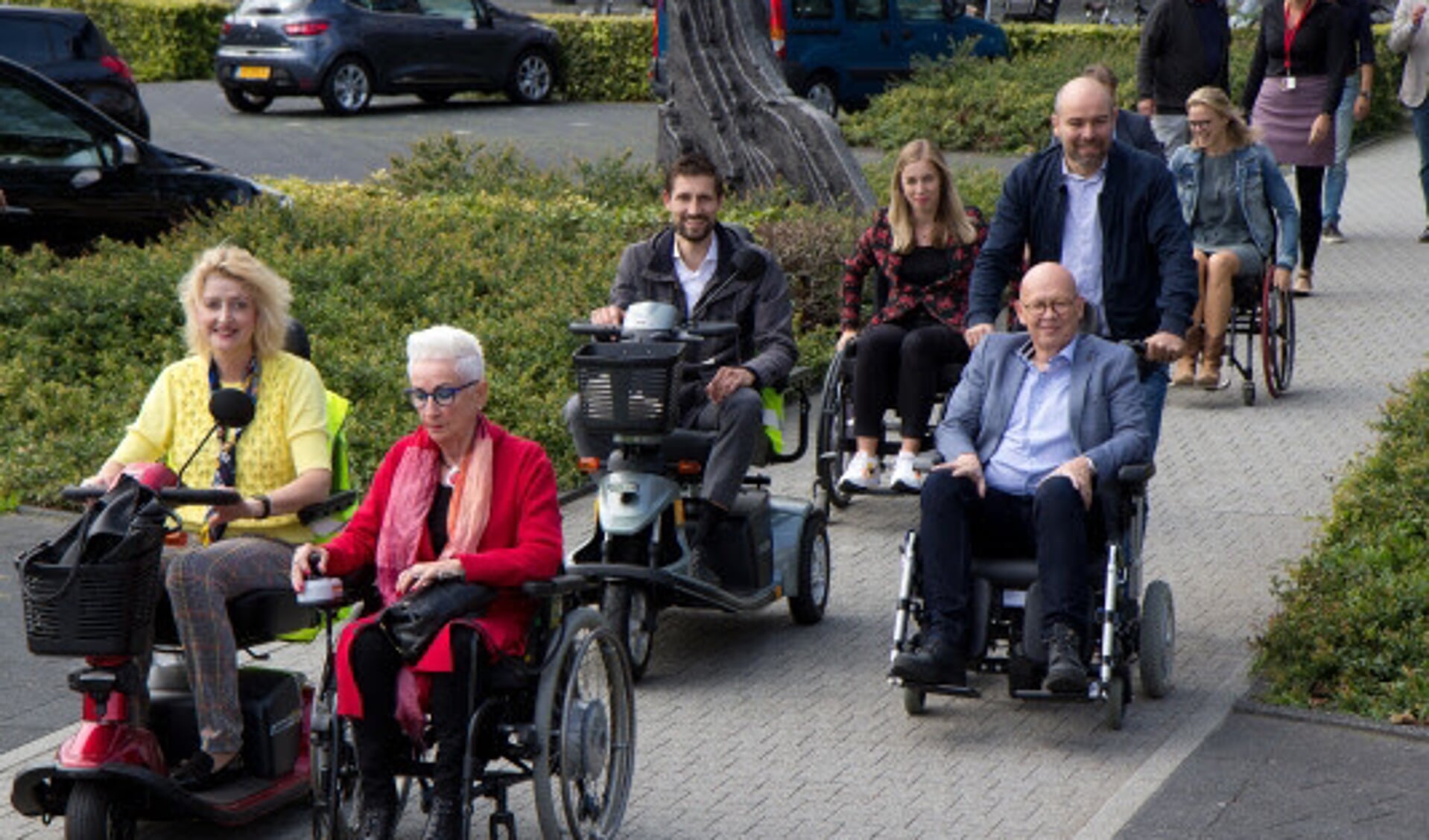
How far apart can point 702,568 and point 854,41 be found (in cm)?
1953

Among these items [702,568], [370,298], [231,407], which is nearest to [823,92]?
[370,298]

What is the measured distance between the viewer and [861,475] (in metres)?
9.09

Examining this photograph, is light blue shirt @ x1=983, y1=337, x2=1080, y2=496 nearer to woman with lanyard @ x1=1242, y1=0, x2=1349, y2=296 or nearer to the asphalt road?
woman with lanyard @ x1=1242, y1=0, x2=1349, y2=296

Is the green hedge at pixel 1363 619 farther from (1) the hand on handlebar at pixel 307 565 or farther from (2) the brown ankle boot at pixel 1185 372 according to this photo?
(2) the brown ankle boot at pixel 1185 372

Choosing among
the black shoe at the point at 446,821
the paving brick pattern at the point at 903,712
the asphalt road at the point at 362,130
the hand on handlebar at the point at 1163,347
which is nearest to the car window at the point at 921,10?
the asphalt road at the point at 362,130

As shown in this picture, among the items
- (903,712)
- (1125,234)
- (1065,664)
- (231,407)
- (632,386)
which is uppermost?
(1125,234)

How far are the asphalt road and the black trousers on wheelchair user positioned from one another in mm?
13759

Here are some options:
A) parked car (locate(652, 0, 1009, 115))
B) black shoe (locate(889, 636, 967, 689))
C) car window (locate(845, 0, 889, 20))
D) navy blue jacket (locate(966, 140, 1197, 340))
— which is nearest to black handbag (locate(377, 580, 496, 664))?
black shoe (locate(889, 636, 967, 689))

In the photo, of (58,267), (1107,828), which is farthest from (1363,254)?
(1107,828)

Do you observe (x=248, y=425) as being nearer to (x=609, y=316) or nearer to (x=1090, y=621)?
(x=609, y=316)

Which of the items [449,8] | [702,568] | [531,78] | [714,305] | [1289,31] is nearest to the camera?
[702,568]

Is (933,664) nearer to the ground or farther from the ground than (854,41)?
nearer to the ground

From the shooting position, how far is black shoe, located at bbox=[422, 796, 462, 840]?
5246 millimetres

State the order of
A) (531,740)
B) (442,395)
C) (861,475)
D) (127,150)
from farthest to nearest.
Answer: (127,150) → (861,475) → (442,395) → (531,740)
